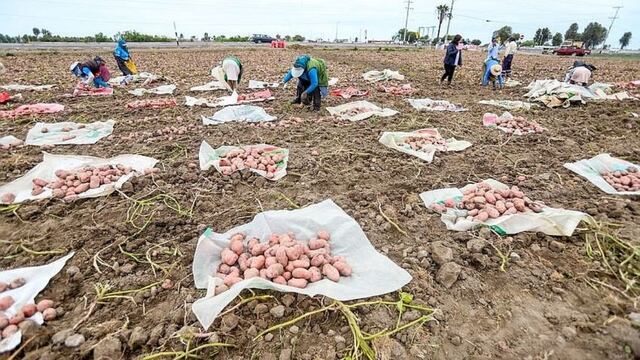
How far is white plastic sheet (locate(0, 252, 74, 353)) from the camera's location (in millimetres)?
1840

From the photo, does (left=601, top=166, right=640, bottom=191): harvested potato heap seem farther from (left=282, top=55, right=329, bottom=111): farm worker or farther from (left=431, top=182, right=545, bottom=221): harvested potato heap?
(left=282, top=55, right=329, bottom=111): farm worker

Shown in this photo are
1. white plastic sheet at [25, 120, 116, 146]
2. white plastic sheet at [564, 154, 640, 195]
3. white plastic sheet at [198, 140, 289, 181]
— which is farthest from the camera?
white plastic sheet at [25, 120, 116, 146]

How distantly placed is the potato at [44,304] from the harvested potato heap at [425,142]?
3.93 meters

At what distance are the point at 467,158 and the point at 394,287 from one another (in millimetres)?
2757

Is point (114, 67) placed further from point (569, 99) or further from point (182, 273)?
point (569, 99)

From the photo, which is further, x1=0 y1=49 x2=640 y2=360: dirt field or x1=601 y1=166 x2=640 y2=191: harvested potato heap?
x1=601 y1=166 x2=640 y2=191: harvested potato heap

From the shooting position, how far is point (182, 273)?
2.25m

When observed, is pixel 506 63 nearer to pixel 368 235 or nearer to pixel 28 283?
pixel 368 235

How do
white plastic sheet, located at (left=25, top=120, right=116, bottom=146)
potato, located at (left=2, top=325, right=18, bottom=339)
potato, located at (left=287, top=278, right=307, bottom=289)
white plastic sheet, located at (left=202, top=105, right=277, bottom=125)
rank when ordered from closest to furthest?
1. potato, located at (left=2, top=325, right=18, bottom=339)
2. potato, located at (left=287, top=278, right=307, bottom=289)
3. white plastic sheet, located at (left=25, top=120, right=116, bottom=146)
4. white plastic sheet, located at (left=202, top=105, right=277, bottom=125)

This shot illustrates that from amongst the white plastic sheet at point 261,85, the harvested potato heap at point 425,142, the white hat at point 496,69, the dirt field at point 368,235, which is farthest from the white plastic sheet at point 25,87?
the white hat at point 496,69

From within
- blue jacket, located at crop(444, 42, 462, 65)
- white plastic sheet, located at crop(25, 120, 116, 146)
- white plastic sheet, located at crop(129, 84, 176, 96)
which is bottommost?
white plastic sheet, located at crop(25, 120, 116, 146)

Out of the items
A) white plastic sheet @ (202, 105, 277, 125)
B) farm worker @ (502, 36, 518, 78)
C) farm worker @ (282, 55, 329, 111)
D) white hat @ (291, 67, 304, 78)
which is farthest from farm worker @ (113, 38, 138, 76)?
farm worker @ (502, 36, 518, 78)

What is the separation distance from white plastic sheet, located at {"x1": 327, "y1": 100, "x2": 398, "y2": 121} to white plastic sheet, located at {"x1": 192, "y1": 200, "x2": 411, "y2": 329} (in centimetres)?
339

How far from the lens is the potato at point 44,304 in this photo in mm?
1906
